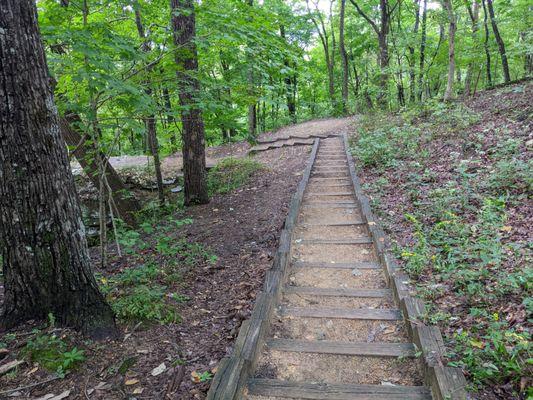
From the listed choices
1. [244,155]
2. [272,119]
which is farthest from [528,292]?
[272,119]

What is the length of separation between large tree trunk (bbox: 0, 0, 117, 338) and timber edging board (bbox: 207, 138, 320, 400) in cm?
128

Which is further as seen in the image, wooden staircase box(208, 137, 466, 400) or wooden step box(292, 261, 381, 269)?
wooden step box(292, 261, 381, 269)

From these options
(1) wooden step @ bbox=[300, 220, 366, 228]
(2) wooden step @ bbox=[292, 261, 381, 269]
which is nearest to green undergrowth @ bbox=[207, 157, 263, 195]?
(1) wooden step @ bbox=[300, 220, 366, 228]

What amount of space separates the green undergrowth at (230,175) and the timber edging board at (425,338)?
606 cm

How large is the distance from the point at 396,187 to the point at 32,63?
7.12 metres

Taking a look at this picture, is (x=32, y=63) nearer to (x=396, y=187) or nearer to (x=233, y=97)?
(x=233, y=97)

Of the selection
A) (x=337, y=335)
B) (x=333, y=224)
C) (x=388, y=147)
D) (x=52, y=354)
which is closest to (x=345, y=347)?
(x=337, y=335)

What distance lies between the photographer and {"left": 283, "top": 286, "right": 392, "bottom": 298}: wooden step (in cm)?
432

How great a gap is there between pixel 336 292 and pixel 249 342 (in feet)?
5.26

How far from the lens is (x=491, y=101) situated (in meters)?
12.4

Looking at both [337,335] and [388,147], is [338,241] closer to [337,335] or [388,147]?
[337,335]

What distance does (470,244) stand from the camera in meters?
4.75

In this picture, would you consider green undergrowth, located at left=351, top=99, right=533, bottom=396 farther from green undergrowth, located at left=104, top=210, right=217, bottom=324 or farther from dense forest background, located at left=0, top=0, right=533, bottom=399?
green undergrowth, located at left=104, top=210, right=217, bottom=324

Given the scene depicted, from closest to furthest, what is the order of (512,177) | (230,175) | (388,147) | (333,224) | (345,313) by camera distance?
(345,313) < (512,177) < (333,224) < (388,147) < (230,175)
